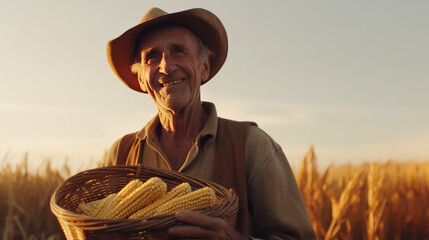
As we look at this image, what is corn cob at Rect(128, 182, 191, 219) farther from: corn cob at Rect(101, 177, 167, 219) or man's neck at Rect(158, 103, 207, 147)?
man's neck at Rect(158, 103, 207, 147)

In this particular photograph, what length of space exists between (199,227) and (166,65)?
3.68 ft

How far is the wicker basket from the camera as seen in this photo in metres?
1.72

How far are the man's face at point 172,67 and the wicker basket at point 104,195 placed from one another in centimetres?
48

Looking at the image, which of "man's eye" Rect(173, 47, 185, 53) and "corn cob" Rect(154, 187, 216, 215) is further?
"man's eye" Rect(173, 47, 185, 53)

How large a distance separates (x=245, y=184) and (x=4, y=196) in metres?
3.70

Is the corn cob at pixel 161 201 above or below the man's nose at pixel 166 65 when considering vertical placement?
below

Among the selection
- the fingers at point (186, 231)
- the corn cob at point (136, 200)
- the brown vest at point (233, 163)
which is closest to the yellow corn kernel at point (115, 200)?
the corn cob at point (136, 200)

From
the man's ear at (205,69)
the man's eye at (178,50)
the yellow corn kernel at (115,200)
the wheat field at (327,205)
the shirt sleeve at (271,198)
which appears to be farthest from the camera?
the wheat field at (327,205)

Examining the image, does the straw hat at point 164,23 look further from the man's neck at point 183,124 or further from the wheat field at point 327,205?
the wheat field at point 327,205

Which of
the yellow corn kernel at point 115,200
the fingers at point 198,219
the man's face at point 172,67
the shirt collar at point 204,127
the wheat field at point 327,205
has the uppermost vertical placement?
the man's face at point 172,67

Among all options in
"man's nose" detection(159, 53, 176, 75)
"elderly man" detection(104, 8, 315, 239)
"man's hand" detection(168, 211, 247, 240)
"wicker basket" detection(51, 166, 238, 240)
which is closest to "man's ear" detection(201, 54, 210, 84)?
"elderly man" detection(104, 8, 315, 239)

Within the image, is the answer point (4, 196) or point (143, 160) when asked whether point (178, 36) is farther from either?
point (4, 196)

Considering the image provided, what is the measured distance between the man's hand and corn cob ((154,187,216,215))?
0.15m

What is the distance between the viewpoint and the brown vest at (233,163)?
2428 millimetres
